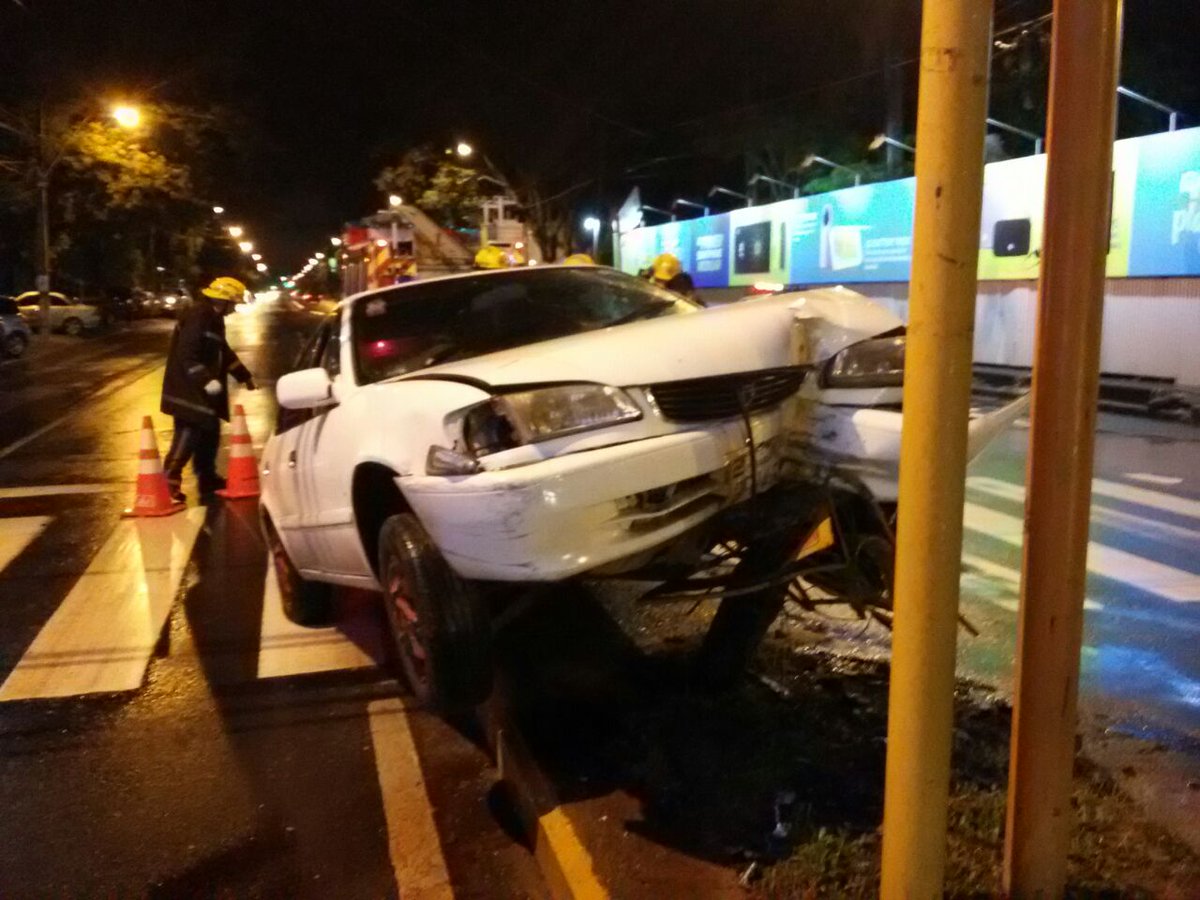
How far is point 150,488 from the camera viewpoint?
352 inches

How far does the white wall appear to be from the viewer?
15.8m

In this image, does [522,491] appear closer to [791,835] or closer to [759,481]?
[759,481]

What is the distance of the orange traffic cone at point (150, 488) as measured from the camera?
8852mm

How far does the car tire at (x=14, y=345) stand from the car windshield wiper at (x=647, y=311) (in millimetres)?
24545

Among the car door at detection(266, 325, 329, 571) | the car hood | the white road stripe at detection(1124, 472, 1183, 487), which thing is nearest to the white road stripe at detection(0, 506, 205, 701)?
the car door at detection(266, 325, 329, 571)

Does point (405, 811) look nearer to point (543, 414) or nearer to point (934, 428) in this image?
point (543, 414)

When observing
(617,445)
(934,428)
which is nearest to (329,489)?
(617,445)

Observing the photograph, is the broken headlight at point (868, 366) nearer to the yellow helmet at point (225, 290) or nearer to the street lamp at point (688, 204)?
the yellow helmet at point (225, 290)

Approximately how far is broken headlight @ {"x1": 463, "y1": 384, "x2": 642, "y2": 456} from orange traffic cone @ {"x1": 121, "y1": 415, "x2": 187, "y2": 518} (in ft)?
19.8

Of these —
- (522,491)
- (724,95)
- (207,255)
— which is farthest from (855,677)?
(207,255)

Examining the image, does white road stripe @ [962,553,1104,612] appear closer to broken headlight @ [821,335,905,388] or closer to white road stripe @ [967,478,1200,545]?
white road stripe @ [967,478,1200,545]

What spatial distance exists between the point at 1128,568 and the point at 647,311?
3410mm

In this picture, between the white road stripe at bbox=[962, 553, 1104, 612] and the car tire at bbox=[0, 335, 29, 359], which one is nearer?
the white road stripe at bbox=[962, 553, 1104, 612]

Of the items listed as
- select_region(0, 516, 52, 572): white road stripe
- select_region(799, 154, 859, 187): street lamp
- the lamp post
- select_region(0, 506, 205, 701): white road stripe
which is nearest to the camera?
select_region(0, 506, 205, 701): white road stripe
